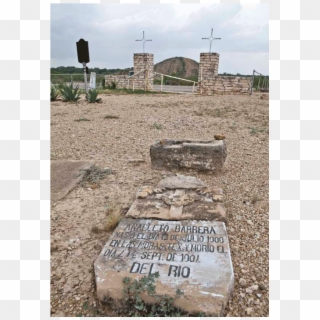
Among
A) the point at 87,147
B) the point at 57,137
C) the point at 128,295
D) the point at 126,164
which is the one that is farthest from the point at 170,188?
the point at 57,137

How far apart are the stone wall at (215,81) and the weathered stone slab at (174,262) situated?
388 inches

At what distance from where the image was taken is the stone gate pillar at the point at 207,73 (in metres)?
11.5

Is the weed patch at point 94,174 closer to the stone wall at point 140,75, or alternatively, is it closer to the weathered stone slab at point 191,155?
the weathered stone slab at point 191,155

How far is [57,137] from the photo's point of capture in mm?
5027

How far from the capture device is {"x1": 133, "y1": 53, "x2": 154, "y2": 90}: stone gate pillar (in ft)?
41.6

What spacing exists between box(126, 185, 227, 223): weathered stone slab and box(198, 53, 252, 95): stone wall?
365 inches

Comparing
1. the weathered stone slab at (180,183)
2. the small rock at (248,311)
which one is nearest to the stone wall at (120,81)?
the weathered stone slab at (180,183)

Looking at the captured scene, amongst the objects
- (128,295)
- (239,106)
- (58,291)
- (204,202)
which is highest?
(239,106)

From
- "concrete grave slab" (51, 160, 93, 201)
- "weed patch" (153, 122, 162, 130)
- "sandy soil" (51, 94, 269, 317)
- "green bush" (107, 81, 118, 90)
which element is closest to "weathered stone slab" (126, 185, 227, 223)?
"sandy soil" (51, 94, 269, 317)

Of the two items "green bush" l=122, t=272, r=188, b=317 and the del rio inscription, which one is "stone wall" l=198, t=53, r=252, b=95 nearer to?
the del rio inscription

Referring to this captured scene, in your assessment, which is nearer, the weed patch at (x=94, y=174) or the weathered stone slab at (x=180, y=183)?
the weathered stone slab at (x=180, y=183)

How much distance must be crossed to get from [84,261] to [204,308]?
2.91 feet

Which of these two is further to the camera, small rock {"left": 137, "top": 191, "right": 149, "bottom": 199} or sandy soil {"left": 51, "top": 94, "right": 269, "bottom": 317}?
small rock {"left": 137, "top": 191, "right": 149, "bottom": 199}

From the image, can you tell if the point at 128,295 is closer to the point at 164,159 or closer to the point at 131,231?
the point at 131,231
